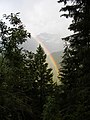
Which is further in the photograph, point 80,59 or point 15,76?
point 80,59

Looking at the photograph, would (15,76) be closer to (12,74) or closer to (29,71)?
(12,74)

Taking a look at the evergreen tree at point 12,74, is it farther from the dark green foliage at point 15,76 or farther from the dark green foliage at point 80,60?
the dark green foliage at point 80,60

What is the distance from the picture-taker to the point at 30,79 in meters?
9.59

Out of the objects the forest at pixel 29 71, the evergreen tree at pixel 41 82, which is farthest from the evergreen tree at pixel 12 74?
the evergreen tree at pixel 41 82

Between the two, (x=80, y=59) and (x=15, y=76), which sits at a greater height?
(x=80, y=59)

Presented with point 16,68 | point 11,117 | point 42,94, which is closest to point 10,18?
point 16,68

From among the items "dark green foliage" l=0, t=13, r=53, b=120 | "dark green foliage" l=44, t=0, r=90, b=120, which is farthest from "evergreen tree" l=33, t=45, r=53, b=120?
"dark green foliage" l=0, t=13, r=53, b=120

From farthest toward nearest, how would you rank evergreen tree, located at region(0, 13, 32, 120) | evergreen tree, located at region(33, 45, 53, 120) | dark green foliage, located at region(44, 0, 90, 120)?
evergreen tree, located at region(33, 45, 53, 120)
dark green foliage, located at region(44, 0, 90, 120)
evergreen tree, located at region(0, 13, 32, 120)

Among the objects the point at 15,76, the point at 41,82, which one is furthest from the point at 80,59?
the point at 41,82

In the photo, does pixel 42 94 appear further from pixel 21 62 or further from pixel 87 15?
pixel 21 62

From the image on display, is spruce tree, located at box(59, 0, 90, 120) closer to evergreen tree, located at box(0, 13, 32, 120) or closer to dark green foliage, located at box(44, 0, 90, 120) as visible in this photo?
dark green foliage, located at box(44, 0, 90, 120)

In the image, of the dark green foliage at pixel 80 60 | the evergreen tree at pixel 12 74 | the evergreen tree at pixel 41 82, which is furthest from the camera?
the evergreen tree at pixel 41 82

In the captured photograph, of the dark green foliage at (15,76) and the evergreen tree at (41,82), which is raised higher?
the evergreen tree at (41,82)

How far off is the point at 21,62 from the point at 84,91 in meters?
3.95
